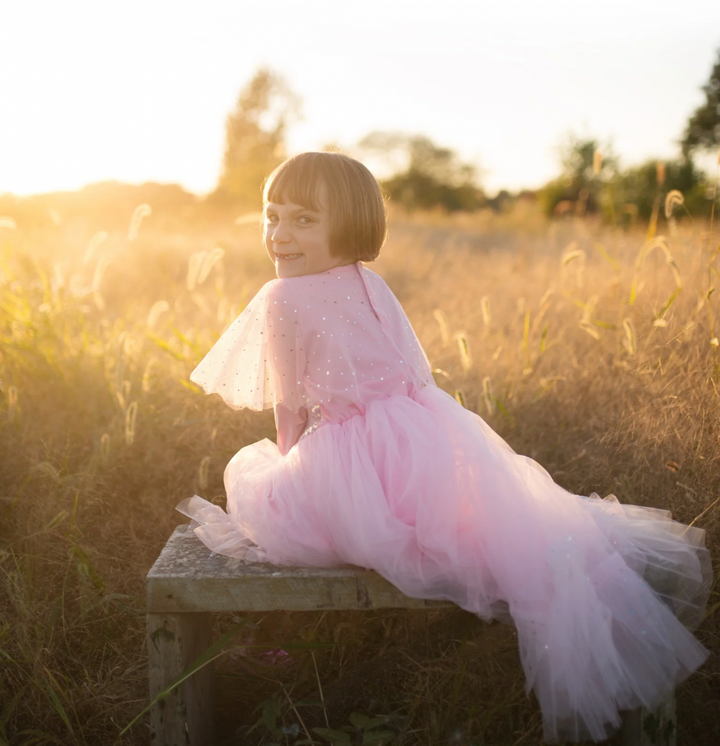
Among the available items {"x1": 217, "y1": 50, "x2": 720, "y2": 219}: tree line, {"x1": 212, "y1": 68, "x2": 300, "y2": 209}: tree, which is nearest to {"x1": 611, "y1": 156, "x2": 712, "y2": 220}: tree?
{"x1": 217, "y1": 50, "x2": 720, "y2": 219}: tree line

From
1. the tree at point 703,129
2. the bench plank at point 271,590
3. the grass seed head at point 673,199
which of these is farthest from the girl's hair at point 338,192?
the tree at point 703,129

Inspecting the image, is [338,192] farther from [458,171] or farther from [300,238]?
[458,171]

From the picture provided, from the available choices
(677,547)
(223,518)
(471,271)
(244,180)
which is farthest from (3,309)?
(244,180)

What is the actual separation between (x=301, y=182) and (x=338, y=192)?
0.34 ft

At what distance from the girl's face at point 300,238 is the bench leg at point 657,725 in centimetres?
138

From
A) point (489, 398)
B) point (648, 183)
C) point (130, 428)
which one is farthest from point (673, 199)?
point (648, 183)

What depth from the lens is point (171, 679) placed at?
5.75ft

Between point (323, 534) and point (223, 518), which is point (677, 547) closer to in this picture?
point (323, 534)

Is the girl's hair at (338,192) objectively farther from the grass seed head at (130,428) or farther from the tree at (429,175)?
the tree at (429,175)

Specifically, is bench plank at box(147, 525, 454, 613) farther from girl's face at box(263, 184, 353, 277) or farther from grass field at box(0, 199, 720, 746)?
girl's face at box(263, 184, 353, 277)

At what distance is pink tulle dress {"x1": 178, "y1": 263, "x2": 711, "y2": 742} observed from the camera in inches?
60.6

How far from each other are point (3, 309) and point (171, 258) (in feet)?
10.7

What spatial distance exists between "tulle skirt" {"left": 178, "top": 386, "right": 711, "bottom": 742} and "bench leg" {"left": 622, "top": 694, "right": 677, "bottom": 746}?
0.09 m

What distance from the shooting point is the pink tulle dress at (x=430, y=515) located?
1540 millimetres
